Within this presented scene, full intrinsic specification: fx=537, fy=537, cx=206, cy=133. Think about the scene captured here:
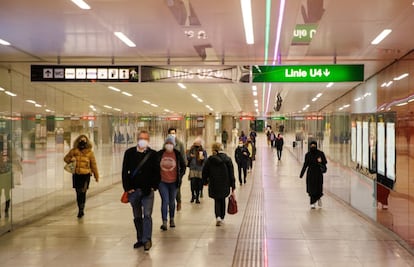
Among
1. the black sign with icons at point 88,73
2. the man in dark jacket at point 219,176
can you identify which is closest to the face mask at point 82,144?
the black sign with icons at point 88,73

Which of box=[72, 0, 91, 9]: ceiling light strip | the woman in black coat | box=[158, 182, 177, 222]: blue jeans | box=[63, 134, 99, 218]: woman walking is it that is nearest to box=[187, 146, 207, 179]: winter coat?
the woman in black coat

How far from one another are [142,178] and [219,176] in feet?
7.67

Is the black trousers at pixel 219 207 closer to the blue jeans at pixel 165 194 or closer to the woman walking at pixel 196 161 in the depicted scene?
the blue jeans at pixel 165 194

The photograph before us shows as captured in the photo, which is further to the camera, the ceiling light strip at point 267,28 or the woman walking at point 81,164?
the woman walking at point 81,164

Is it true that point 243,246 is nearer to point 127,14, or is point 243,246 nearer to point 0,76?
point 127,14

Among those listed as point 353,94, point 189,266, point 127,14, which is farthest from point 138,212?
point 353,94

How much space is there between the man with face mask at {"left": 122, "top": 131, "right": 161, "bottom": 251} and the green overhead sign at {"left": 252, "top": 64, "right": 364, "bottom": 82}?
3.27m

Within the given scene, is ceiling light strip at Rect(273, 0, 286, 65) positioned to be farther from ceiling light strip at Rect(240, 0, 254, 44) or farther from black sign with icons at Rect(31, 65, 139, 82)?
black sign with icons at Rect(31, 65, 139, 82)

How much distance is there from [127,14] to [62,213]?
5.76 meters

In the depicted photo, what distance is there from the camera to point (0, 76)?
30.5 ft

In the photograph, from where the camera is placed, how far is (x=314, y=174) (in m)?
12.2

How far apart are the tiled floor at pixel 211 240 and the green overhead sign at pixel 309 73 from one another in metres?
2.64

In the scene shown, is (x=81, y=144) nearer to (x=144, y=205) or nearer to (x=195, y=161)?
(x=195, y=161)

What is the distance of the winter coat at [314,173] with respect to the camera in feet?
39.5
